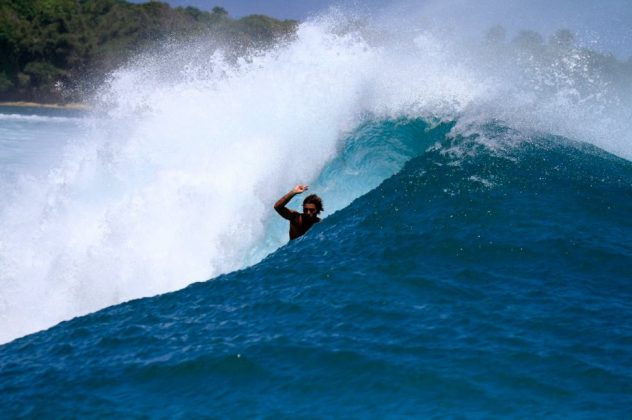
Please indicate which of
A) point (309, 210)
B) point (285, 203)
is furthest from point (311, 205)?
point (285, 203)

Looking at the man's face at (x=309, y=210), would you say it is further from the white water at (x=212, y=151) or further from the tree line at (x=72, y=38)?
the tree line at (x=72, y=38)

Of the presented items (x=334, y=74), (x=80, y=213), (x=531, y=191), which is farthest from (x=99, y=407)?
(x=334, y=74)

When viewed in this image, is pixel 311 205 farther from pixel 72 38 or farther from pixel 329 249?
pixel 72 38

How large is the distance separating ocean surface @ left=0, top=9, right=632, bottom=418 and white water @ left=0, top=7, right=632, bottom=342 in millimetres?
51

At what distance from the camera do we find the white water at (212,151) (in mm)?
11094

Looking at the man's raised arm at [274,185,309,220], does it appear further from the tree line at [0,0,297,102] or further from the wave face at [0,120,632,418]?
the tree line at [0,0,297,102]

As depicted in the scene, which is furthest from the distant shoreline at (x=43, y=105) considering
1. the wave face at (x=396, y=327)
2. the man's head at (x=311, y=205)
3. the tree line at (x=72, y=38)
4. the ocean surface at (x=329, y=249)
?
the wave face at (x=396, y=327)

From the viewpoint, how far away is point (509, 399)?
5250mm

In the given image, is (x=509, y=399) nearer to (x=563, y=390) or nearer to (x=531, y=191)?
(x=563, y=390)

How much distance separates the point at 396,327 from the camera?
21.5ft

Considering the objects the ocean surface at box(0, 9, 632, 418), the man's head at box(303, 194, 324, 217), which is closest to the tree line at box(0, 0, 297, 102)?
the ocean surface at box(0, 9, 632, 418)

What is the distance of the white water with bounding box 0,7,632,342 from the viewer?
1109 centimetres

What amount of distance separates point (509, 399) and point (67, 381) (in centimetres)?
410

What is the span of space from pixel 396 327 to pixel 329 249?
2.72 m
